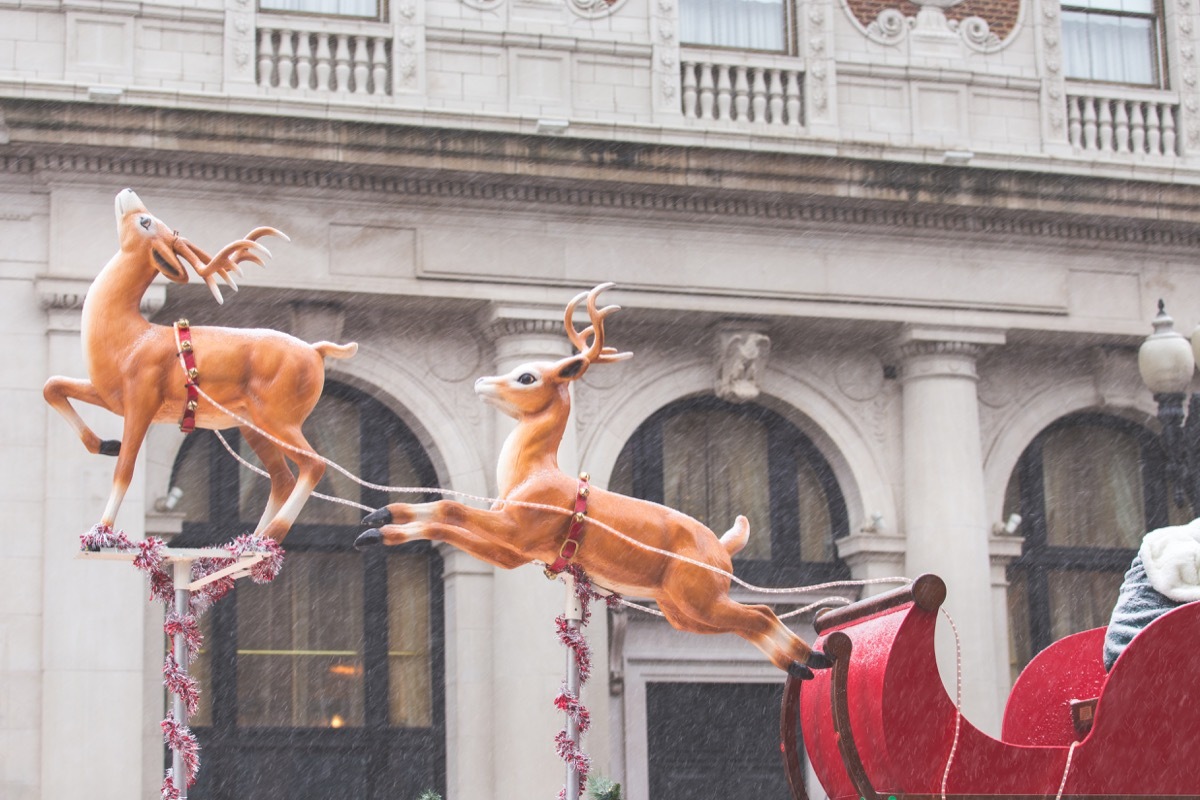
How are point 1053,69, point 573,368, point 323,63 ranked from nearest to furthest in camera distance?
point 573,368 < point 323,63 < point 1053,69

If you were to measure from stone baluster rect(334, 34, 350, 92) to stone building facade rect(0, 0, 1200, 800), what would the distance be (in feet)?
0.13

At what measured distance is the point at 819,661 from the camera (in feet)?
28.9

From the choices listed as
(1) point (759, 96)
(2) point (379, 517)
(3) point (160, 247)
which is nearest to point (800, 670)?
(2) point (379, 517)

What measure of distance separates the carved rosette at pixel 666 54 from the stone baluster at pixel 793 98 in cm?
123

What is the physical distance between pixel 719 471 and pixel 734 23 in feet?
15.7

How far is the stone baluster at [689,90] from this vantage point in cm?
1825

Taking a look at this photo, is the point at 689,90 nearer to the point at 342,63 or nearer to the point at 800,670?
the point at 342,63

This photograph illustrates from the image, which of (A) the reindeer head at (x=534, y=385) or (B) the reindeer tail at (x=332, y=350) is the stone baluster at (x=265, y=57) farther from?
(A) the reindeer head at (x=534, y=385)

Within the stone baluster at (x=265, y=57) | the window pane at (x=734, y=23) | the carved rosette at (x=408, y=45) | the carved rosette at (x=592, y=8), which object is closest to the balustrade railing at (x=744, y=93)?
the window pane at (x=734, y=23)

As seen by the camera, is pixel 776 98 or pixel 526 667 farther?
pixel 776 98

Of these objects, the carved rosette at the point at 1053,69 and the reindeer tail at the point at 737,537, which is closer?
the reindeer tail at the point at 737,537

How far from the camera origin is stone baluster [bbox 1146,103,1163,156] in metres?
19.7

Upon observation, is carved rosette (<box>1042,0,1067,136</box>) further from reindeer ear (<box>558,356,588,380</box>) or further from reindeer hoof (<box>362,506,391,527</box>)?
reindeer hoof (<box>362,506,391,527</box>)

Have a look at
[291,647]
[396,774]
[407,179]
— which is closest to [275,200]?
[407,179]
